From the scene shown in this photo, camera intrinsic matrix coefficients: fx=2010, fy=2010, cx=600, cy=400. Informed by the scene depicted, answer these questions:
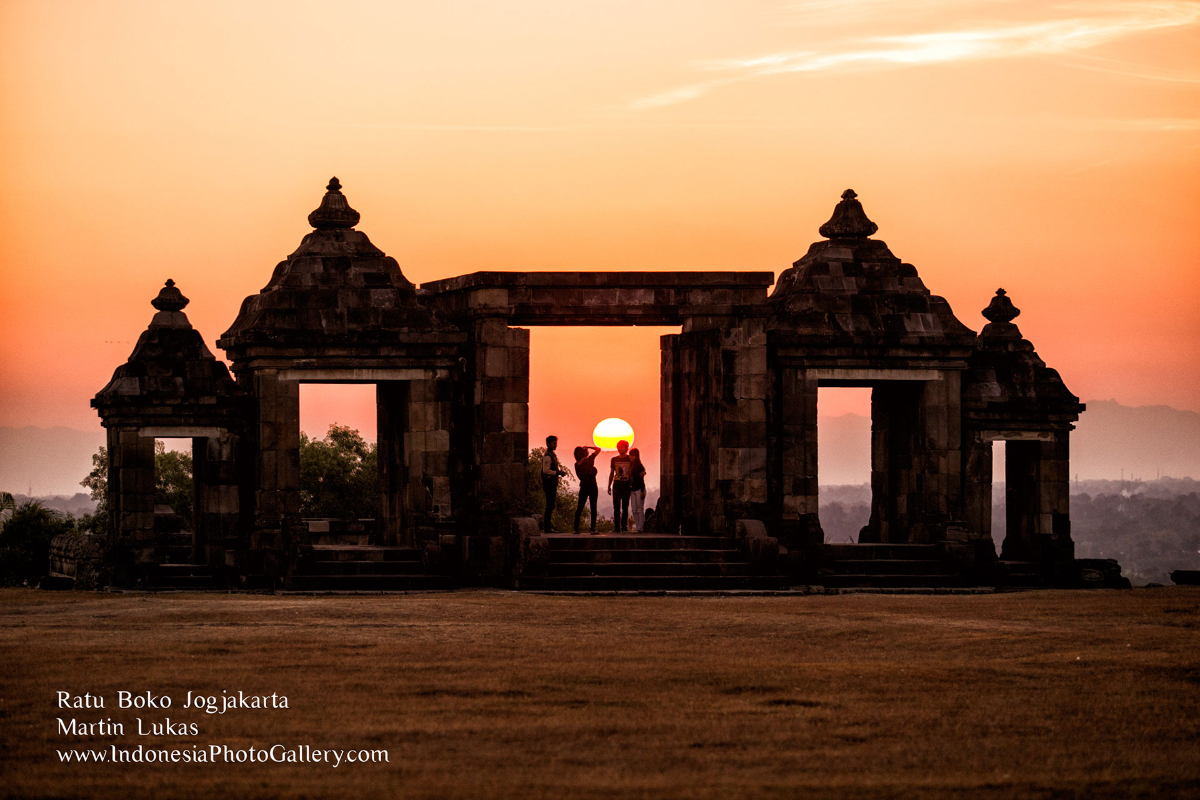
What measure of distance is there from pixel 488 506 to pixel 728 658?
1267cm

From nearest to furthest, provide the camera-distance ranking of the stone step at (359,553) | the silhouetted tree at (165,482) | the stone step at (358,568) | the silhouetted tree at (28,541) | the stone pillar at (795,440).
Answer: the stone step at (358,568)
the stone step at (359,553)
the stone pillar at (795,440)
the silhouetted tree at (28,541)
the silhouetted tree at (165,482)

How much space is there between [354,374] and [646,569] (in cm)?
648

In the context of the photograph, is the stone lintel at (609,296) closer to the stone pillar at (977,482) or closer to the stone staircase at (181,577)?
the stone pillar at (977,482)

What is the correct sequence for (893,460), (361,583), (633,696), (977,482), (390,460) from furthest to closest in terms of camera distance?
(893,460)
(977,482)
(390,460)
(361,583)
(633,696)

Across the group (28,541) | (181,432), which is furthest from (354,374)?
(28,541)

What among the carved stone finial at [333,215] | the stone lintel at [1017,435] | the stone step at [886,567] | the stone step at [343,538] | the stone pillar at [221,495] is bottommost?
the stone step at [886,567]

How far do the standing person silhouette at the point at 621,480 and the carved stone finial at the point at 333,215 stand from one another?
6.72 m

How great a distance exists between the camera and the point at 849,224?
133 feet

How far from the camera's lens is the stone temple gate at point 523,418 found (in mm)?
35875

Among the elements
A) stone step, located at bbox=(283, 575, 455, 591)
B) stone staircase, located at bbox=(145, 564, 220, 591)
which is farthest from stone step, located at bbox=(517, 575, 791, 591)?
stone staircase, located at bbox=(145, 564, 220, 591)

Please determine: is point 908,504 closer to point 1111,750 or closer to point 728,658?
point 728,658

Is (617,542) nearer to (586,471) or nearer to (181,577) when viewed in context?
(586,471)

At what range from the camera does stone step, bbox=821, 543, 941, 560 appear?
37344mm

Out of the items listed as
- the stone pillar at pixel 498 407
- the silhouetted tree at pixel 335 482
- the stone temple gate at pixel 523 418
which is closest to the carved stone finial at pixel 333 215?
the stone temple gate at pixel 523 418
